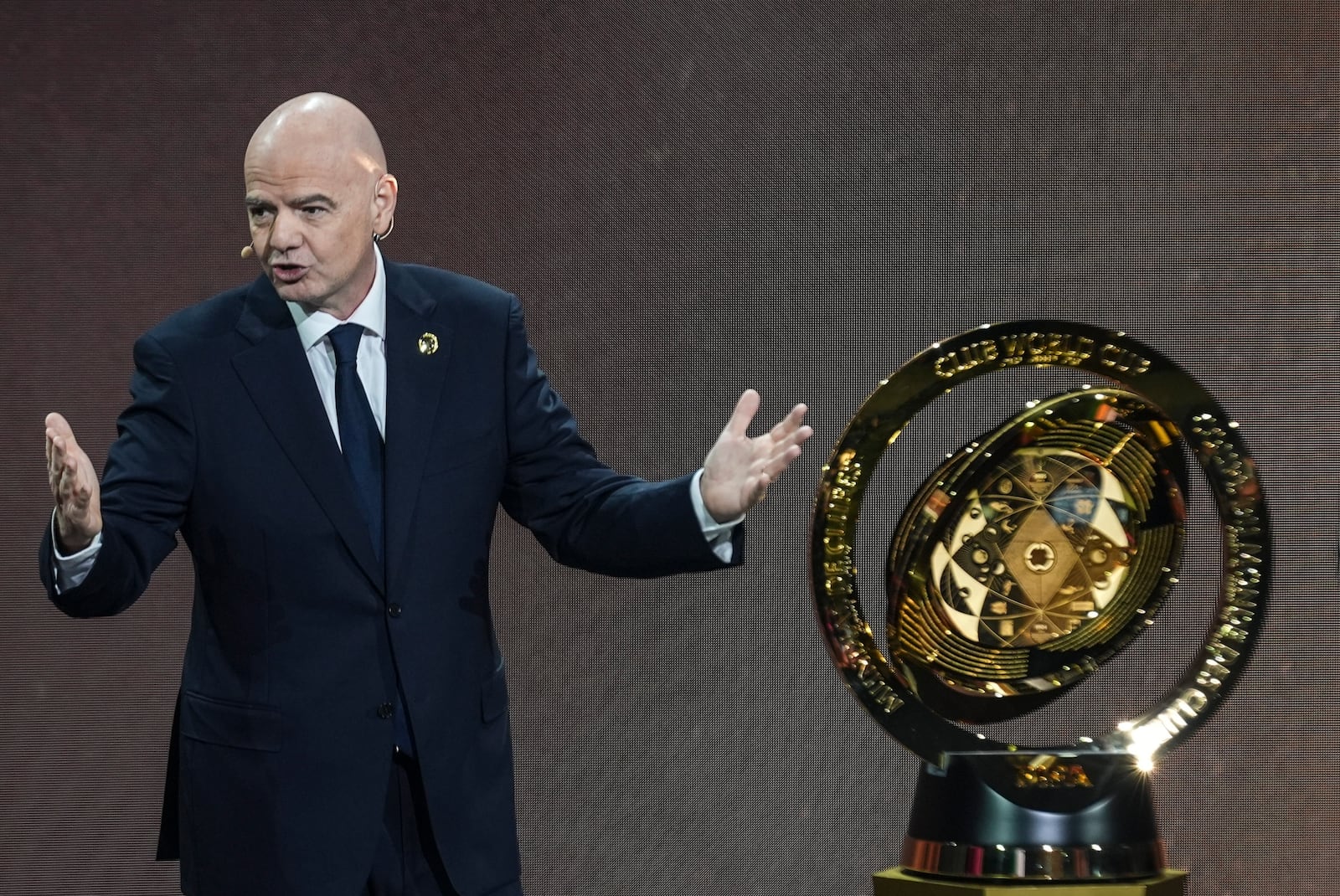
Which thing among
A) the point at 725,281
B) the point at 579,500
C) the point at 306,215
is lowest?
the point at 579,500

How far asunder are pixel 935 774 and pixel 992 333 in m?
0.48

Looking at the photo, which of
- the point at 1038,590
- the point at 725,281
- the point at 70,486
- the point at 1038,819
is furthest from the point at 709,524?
the point at 725,281

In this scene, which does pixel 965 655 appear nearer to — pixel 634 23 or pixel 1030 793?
pixel 1030 793

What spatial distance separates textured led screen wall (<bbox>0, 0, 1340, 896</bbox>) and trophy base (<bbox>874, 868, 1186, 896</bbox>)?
145 centimetres

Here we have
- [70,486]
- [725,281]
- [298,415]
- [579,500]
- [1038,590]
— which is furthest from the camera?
[725,281]

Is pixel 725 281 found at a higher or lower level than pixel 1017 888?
higher

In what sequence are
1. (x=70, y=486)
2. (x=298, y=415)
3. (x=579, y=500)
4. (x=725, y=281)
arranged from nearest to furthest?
(x=70, y=486)
(x=298, y=415)
(x=579, y=500)
(x=725, y=281)

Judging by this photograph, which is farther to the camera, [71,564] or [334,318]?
[334,318]

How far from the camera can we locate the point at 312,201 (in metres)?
1.94

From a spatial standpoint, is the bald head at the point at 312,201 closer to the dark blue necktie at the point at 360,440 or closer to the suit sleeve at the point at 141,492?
the dark blue necktie at the point at 360,440

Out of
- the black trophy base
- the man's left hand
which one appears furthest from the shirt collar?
the black trophy base

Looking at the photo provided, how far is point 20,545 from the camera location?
11.0 ft

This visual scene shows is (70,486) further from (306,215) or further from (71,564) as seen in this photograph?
(306,215)

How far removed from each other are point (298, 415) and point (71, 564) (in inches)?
11.9
